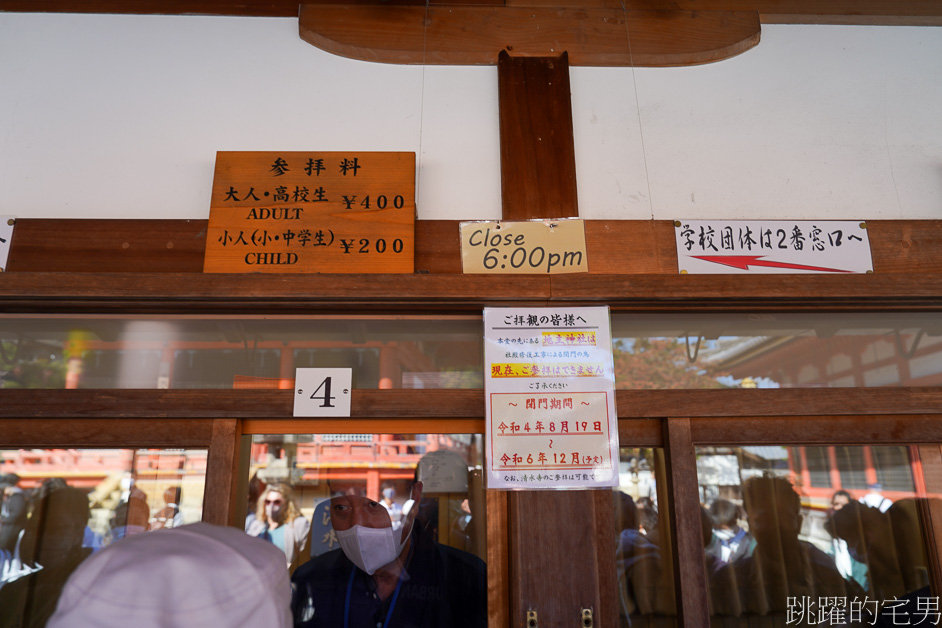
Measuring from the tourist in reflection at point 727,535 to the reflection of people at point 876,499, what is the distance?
1.34 ft

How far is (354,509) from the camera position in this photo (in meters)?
2.12

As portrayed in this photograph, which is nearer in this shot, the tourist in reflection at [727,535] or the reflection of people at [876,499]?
the tourist in reflection at [727,535]

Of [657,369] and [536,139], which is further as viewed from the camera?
[536,139]

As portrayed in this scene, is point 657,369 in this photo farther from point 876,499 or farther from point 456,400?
point 876,499

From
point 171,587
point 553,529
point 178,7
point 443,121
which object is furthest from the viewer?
point 178,7

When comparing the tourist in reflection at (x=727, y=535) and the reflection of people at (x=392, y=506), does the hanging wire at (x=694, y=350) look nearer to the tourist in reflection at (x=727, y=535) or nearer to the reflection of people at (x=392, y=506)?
the tourist in reflection at (x=727, y=535)

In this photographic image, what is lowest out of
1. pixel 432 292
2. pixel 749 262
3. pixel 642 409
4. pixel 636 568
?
pixel 636 568

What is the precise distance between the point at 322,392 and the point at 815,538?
1.64 m

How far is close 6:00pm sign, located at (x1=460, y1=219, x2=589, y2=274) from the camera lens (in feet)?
6.72

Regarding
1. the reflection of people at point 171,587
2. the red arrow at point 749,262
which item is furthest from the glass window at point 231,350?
the reflection of people at point 171,587

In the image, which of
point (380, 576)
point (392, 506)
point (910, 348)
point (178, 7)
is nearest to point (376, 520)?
point (392, 506)

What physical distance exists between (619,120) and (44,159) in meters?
1.91

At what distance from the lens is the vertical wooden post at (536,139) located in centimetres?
211

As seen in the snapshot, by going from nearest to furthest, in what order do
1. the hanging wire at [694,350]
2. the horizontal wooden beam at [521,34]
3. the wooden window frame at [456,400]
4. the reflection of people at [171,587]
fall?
the reflection of people at [171,587] < the wooden window frame at [456,400] < the hanging wire at [694,350] < the horizontal wooden beam at [521,34]
